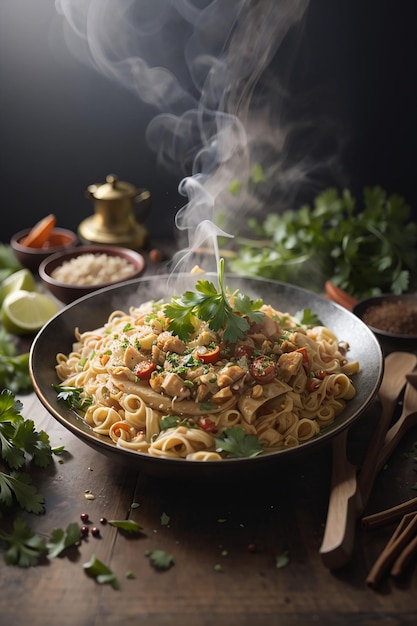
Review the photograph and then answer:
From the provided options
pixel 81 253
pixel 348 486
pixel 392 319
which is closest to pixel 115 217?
pixel 81 253

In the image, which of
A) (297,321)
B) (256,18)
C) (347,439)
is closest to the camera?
(347,439)

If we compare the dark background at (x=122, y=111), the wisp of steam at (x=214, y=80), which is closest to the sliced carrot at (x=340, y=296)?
the wisp of steam at (x=214, y=80)

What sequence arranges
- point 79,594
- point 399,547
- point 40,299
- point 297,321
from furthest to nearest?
point 40,299 < point 297,321 < point 399,547 < point 79,594

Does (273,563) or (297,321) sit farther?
(297,321)

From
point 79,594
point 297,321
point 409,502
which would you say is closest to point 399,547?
point 409,502

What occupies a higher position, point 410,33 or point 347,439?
point 410,33

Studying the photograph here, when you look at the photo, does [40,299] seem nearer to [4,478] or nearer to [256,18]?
[4,478]
